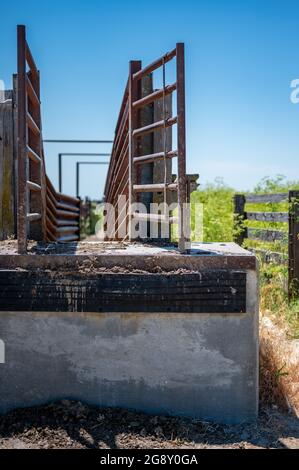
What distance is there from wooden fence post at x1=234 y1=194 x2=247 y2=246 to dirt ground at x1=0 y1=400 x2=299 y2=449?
17.5 ft

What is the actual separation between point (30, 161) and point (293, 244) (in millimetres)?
3573

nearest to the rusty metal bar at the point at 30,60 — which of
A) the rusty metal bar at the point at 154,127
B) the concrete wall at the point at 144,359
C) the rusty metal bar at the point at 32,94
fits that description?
the rusty metal bar at the point at 32,94

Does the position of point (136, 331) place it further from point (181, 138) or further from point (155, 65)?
point (155, 65)

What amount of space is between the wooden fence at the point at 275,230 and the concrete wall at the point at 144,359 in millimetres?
3262

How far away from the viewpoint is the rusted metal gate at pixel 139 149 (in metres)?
4.02

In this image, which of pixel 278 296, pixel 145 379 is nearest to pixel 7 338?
pixel 145 379

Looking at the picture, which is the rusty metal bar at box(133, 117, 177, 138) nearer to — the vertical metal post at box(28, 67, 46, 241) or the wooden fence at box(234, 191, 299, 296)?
the vertical metal post at box(28, 67, 46, 241)

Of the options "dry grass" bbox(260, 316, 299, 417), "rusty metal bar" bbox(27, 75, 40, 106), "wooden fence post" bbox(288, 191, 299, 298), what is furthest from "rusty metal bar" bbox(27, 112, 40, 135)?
"wooden fence post" bbox(288, 191, 299, 298)

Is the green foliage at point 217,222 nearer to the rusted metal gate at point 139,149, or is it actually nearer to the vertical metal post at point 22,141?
the rusted metal gate at point 139,149

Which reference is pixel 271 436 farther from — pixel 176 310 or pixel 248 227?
pixel 248 227

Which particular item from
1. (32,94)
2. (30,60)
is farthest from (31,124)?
(30,60)

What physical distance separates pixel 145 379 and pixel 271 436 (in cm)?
96

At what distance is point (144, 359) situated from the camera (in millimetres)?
3830

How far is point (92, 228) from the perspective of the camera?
22.6 m
